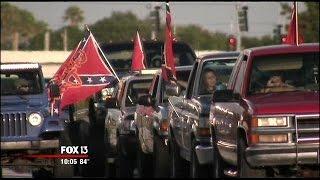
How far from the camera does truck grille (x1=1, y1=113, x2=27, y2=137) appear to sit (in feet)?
63.0

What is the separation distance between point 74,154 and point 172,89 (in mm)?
4545

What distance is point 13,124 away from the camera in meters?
19.2

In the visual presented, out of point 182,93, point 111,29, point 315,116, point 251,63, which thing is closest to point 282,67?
point 251,63

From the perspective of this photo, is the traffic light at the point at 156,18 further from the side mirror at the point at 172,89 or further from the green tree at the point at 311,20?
the side mirror at the point at 172,89

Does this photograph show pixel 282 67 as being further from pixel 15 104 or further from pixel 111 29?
pixel 111 29

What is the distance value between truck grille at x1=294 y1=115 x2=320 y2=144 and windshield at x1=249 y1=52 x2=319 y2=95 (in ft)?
2.55

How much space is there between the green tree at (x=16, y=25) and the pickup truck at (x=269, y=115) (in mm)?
109942

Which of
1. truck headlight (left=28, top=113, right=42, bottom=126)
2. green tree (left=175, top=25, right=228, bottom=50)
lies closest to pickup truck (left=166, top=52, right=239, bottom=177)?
truck headlight (left=28, top=113, right=42, bottom=126)

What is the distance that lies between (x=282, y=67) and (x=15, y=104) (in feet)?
25.3

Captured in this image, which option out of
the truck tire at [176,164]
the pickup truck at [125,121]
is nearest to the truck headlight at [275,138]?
the truck tire at [176,164]

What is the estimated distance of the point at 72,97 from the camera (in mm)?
21266

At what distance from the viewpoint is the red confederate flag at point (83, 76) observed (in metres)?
21.3

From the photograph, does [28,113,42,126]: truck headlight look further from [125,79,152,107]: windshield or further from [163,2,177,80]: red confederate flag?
[163,2,177,80]: red confederate flag

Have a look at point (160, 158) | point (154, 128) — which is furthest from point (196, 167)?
point (154, 128)
